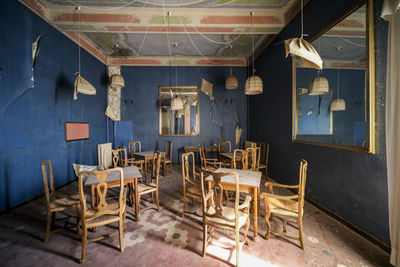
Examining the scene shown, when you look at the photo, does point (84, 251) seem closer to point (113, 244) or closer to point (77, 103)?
point (113, 244)

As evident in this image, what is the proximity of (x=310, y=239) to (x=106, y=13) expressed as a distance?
524 centimetres

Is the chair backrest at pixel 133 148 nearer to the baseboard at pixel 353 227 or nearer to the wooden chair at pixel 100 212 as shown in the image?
the wooden chair at pixel 100 212

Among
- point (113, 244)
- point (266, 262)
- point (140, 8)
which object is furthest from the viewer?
point (140, 8)

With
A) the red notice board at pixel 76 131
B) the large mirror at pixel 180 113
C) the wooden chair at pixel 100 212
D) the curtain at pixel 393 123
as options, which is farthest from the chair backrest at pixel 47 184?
the large mirror at pixel 180 113

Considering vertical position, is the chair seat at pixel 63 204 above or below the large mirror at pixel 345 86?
below

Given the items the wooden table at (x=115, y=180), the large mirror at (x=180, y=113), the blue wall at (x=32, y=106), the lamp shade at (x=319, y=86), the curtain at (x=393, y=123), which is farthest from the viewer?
the large mirror at (x=180, y=113)

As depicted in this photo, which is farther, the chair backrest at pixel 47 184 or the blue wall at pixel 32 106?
the blue wall at pixel 32 106

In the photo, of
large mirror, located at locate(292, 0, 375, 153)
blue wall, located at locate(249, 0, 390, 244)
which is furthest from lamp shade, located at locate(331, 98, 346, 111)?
blue wall, located at locate(249, 0, 390, 244)

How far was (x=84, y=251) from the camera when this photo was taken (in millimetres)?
1807

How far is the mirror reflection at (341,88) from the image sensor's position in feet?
6.91

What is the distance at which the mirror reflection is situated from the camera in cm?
211

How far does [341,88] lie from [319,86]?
0.38 metres

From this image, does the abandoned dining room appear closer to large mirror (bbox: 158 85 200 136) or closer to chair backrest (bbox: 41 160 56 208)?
chair backrest (bbox: 41 160 56 208)

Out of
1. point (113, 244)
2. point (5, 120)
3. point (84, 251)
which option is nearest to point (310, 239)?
point (113, 244)
